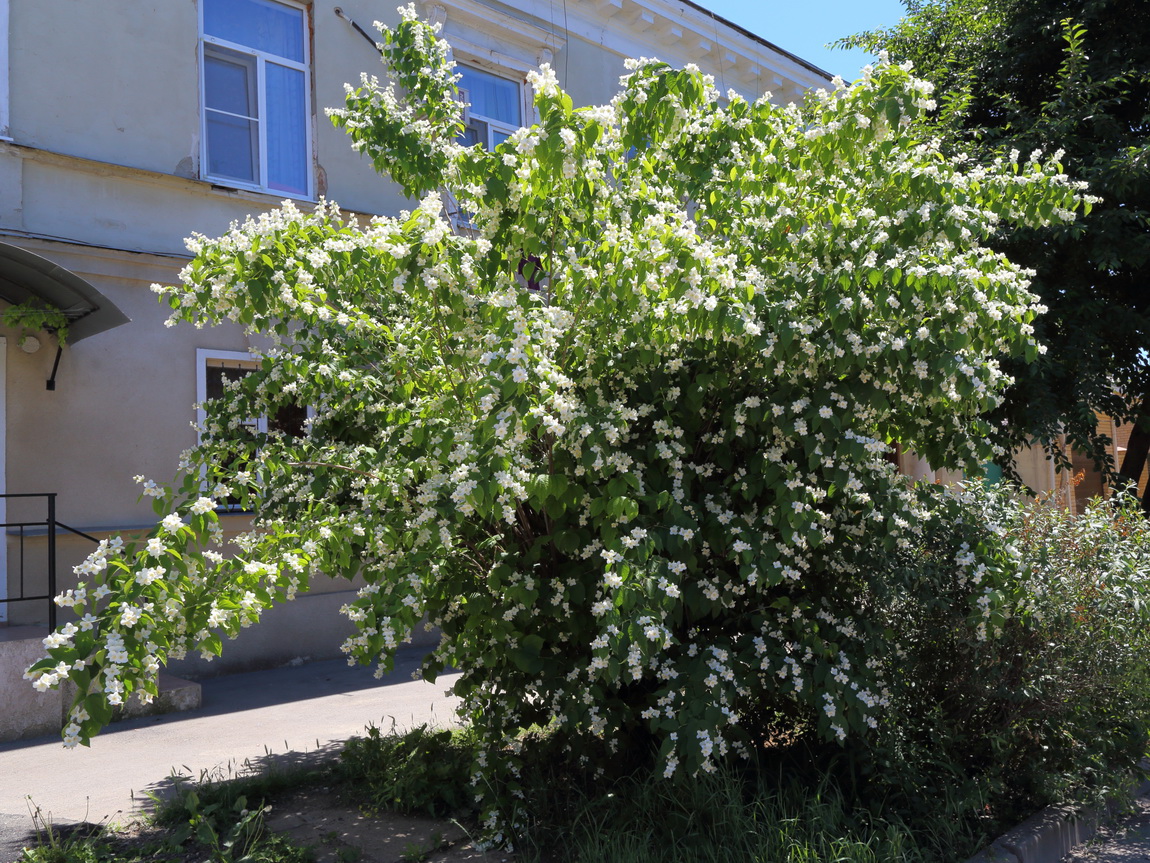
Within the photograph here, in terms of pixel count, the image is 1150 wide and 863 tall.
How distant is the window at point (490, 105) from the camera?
11.0m

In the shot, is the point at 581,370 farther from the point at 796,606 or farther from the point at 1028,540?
the point at 1028,540

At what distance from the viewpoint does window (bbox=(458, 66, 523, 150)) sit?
11039 mm

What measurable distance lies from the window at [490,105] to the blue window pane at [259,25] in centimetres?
200

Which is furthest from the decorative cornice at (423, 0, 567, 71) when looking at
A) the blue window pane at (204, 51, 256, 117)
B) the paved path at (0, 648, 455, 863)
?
the paved path at (0, 648, 455, 863)

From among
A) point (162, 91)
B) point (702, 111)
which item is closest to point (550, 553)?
point (702, 111)

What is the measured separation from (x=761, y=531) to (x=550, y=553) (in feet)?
3.15

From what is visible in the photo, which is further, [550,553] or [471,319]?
[550,553]

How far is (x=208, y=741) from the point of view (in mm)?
6055

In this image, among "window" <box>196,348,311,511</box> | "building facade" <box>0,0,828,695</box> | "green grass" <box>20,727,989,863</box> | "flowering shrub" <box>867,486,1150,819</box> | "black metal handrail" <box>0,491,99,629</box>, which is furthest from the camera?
"window" <box>196,348,311,511</box>

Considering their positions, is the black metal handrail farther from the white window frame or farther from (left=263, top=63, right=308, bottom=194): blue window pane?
the white window frame

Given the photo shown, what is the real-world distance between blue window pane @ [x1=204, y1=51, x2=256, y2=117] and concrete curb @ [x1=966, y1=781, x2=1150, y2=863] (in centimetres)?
839

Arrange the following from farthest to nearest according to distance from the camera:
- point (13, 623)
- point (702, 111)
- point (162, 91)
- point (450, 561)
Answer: point (162, 91) → point (13, 623) → point (702, 111) → point (450, 561)

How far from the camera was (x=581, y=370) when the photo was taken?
161 inches

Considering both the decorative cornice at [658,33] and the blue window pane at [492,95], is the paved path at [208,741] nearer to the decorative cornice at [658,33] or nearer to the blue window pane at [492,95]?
the blue window pane at [492,95]
